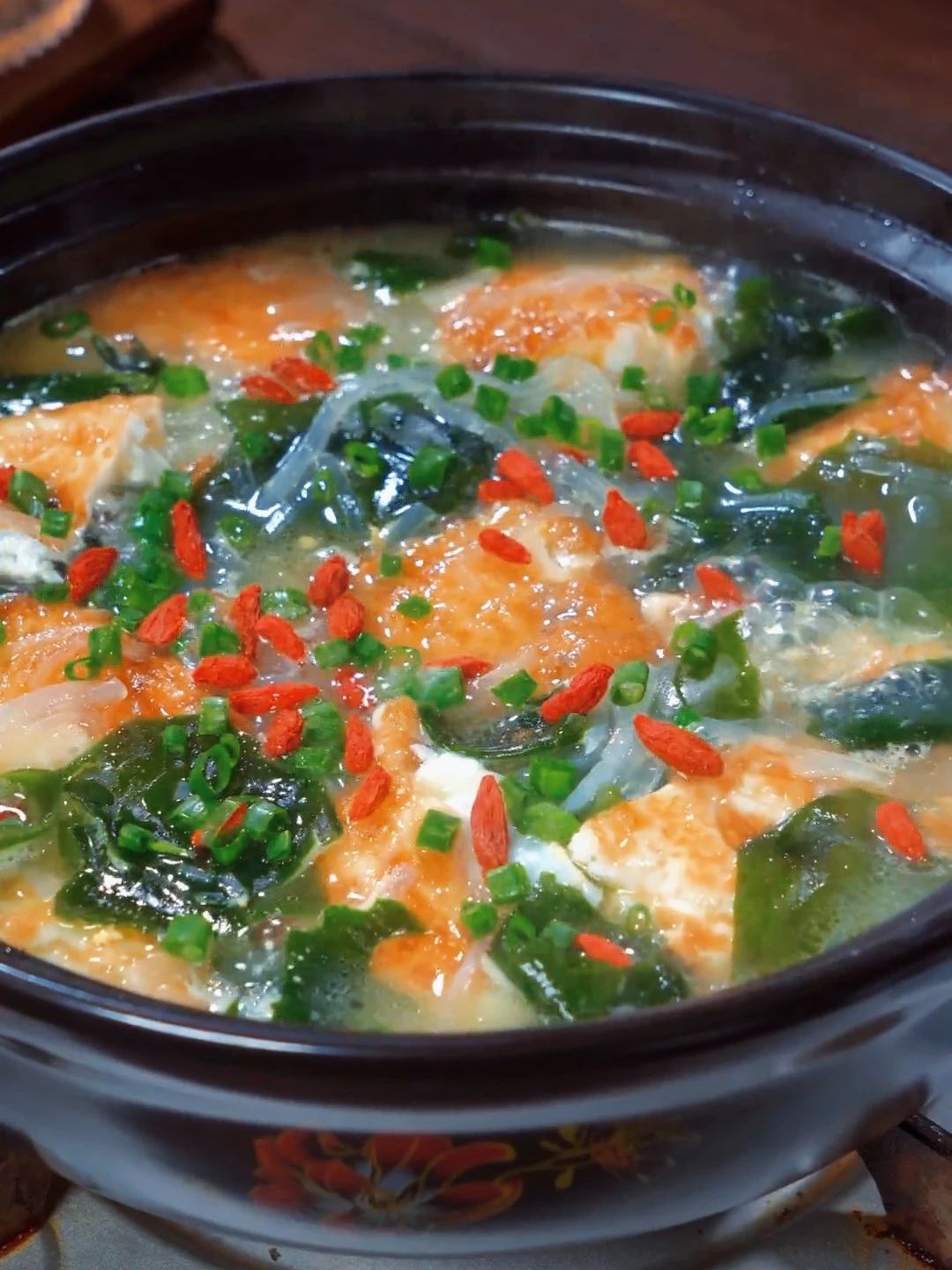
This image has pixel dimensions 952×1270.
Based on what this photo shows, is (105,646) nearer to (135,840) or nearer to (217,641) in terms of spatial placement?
(217,641)

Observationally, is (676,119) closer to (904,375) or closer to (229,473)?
(904,375)

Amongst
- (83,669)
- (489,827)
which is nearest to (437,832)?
(489,827)

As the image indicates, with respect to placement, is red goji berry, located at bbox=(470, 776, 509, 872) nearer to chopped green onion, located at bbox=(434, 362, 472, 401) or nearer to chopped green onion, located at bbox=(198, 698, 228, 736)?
chopped green onion, located at bbox=(198, 698, 228, 736)

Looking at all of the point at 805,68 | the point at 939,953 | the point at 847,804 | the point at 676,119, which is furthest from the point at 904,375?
the point at 939,953

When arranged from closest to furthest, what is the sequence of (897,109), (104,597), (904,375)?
(104,597), (904,375), (897,109)

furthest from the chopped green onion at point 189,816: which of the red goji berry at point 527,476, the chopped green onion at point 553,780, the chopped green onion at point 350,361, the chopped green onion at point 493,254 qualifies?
the chopped green onion at point 493,254

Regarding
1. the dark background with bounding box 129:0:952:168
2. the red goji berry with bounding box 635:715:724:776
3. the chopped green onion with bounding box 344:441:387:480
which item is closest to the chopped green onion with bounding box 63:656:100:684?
the chopped green onion with bounding box 344:441:387:480

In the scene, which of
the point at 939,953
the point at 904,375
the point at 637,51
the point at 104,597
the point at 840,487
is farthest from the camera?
the point at 637,51
